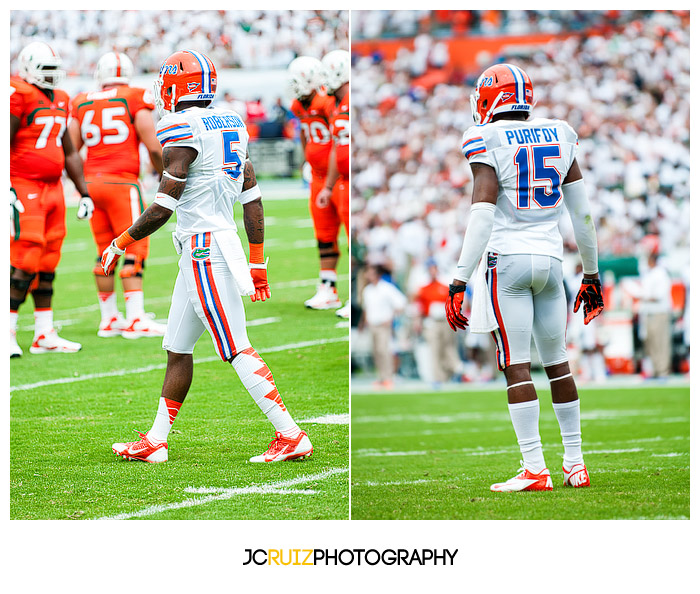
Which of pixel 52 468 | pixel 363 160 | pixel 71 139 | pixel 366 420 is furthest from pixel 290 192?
pixel 363 160

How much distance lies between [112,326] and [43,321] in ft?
0.97

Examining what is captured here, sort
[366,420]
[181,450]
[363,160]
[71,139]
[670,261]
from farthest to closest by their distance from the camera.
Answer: [363,160] → [670,261] → [366,420] → [71,139] → [181,450]

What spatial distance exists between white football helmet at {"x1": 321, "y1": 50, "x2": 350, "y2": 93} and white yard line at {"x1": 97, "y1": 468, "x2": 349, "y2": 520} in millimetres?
1606

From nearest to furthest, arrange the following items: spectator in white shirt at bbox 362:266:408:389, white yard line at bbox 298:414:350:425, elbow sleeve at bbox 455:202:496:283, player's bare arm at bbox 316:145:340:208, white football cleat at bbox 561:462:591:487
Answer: elbow sleeve at bbox 455:202:496:283 → white football cleat at bbox 561:462:591:487 → white yard line at bbox 298:414:350:425 → player's bare arm at bbox 316:145:340:208 → spectator in white shirt at bbox 362:266:408:389

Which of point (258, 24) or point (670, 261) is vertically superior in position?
point (258, 24)

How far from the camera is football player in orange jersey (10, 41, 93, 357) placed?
3941mm

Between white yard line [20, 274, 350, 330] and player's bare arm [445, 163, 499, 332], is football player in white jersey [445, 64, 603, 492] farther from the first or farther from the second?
white yard line [20, 274, 350, 330]

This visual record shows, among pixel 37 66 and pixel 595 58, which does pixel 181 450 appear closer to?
pixel 37 66

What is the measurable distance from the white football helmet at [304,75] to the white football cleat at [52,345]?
1.48 metres

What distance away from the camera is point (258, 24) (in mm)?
3936

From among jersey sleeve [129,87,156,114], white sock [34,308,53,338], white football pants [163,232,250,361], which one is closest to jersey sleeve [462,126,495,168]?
white football pants [163,232,250,361]

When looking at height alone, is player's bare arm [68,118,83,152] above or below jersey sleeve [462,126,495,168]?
above

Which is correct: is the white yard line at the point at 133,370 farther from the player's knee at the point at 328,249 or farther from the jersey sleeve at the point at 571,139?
the jersey sleeve at the point at 571,139
